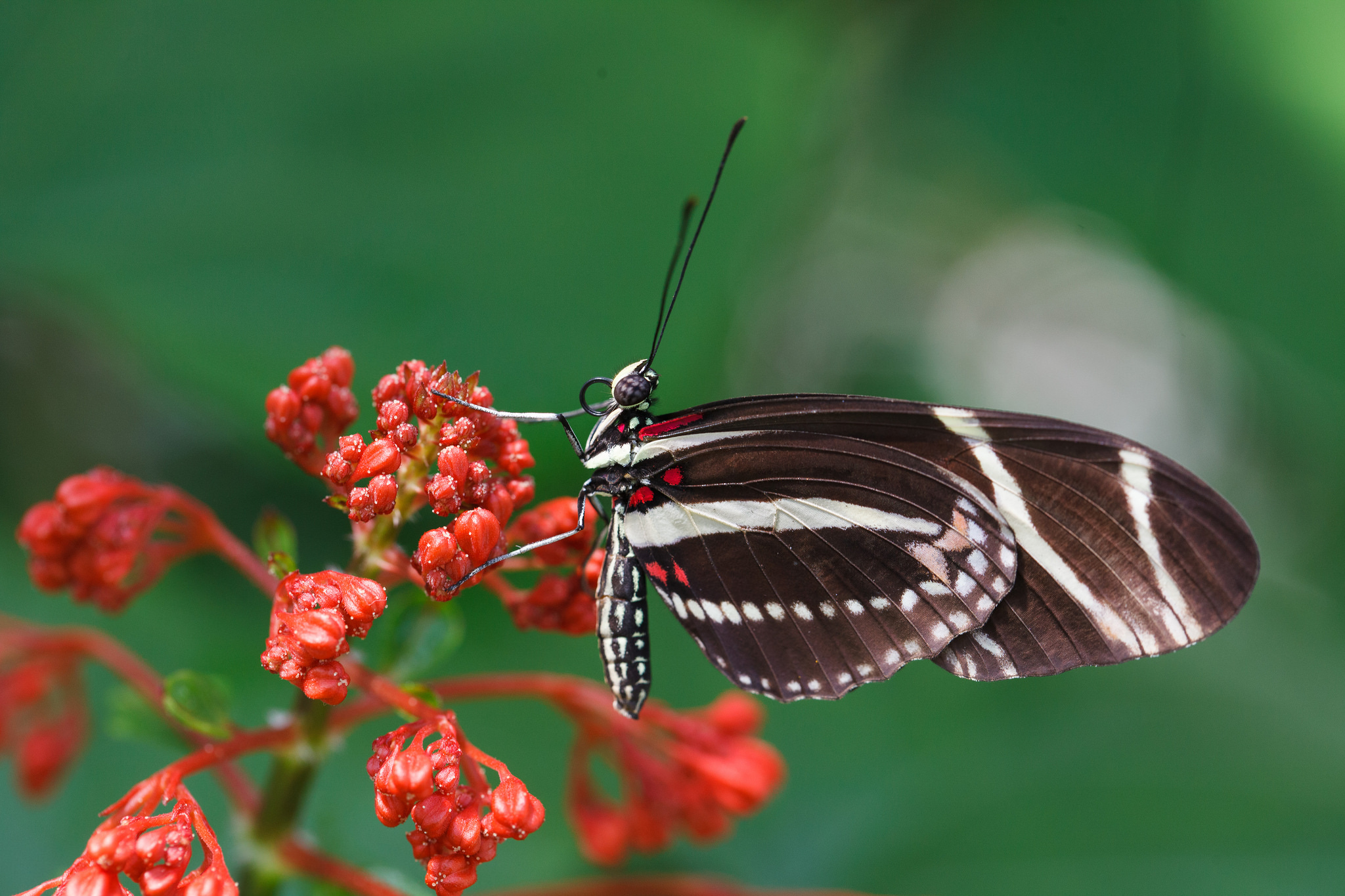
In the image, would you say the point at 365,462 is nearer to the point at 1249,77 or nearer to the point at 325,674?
the point at 325,674

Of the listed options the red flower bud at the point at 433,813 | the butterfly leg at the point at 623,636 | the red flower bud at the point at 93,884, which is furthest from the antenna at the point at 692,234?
the red flower bud at the point at 93,884

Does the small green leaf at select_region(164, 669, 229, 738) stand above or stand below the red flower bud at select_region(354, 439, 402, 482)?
below

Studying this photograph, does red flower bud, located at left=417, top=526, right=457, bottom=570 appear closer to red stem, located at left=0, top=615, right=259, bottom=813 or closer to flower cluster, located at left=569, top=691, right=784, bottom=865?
red stem, located at left=0, top=615, right=259, bottom=813

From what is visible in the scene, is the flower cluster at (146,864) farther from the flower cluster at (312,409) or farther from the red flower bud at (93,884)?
the flower cluster at (312,409)

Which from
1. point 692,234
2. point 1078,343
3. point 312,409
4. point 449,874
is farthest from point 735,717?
point 1078,343

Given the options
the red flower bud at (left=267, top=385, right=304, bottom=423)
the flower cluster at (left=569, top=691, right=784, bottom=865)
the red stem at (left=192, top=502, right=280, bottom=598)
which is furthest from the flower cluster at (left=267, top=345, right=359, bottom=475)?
the flower cluster at (left=569, top=691, right=784, bottom=865)

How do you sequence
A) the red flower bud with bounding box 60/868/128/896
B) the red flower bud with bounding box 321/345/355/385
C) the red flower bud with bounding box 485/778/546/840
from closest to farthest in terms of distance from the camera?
the red flower bud with bounding box 60/868/128/896 < the red flower bud with bounding box 485/778/546/840 < the red flower bud with bounding box 321/345/355/385

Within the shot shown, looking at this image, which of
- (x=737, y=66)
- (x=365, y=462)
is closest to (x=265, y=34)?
(x=737, y=66)

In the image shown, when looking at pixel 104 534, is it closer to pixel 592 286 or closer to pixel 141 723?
pixel 141 723

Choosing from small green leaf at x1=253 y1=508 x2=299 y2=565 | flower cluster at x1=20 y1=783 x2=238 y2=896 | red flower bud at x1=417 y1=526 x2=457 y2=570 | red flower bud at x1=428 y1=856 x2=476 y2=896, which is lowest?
flower cluster at x1=20 y1=783 x2=238 y2=896
